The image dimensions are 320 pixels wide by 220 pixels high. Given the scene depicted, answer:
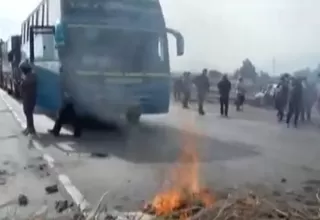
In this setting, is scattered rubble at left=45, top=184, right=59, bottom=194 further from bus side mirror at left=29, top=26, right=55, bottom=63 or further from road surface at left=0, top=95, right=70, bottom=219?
bus side mirror at left=29, top=26, right=55, bottom=63

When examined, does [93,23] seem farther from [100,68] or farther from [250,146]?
[250,146]

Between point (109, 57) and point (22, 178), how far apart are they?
18.9 feet

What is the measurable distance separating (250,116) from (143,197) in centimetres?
1517

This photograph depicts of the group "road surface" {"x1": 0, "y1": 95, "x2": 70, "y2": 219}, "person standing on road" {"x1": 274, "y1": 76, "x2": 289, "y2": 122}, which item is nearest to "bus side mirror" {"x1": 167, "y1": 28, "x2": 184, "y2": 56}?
"road surface" {"x1": 0, "y1": 95, "x2": 70, "y2": 219}

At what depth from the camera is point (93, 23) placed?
14.2 metres

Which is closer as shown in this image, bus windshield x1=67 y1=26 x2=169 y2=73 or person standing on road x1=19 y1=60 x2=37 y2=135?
person standing on road x1=19 y1=60 x2=37 y2=135

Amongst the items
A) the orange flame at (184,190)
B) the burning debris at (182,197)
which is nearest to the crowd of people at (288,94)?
the orange flame at (184,190)

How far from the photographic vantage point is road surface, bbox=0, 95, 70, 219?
6.94 m

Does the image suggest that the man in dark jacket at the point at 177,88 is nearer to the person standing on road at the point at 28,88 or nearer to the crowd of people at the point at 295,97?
the crowd of people at the point at 295,97

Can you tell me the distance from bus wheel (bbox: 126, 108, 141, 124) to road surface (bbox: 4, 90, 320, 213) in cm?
31

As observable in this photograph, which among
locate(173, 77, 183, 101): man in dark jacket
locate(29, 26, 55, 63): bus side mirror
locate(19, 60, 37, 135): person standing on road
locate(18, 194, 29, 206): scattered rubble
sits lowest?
locate(173, 77, 183, 101): man in dark jacket

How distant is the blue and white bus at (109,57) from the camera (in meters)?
13.9

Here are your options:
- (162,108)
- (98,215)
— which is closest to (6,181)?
(98,215)

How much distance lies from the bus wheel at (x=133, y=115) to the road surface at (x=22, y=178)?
2.47 metres
